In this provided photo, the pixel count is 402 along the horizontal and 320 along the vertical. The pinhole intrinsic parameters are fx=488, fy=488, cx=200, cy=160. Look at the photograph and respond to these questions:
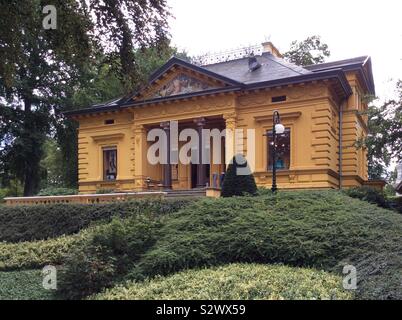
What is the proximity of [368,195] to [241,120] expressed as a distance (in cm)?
792

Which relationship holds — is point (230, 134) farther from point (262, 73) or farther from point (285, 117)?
point (262, 73)

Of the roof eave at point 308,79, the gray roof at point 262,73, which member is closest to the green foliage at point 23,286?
the gray roof at point 262,73

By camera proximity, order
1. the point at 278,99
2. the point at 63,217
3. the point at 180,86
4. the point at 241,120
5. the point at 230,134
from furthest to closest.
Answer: the point at 180,86 → the point at 241,120 → the point at 230,134 → the point at 278,99 → the point at 63,217

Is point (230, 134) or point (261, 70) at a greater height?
point (261, 70)

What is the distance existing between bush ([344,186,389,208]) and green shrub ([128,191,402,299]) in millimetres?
6146

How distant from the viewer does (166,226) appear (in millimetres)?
13539

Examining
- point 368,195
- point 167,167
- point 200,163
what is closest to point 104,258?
point 368,195

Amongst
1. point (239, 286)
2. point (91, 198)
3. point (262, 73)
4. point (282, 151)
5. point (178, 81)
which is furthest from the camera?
point (178, 81)

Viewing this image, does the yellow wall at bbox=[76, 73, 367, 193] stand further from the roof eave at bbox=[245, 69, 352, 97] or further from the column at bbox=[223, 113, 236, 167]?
the roof eave at bbox=[245, 69, 352, 97]

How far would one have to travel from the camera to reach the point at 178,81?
27.3 meters

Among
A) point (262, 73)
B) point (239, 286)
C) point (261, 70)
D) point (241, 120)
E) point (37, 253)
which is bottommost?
point (37, 253)
